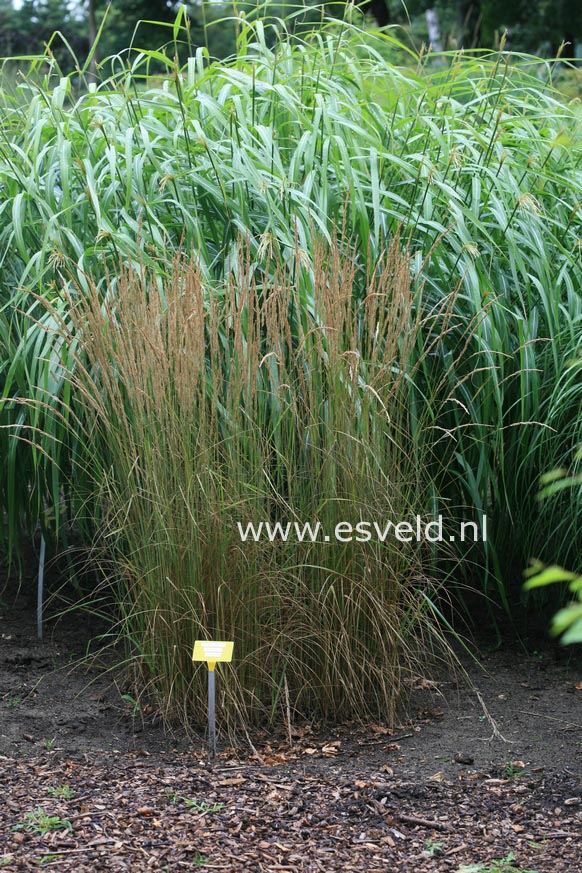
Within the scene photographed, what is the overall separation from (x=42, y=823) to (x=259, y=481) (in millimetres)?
1029

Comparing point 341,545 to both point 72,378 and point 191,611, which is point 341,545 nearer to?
point 191,611

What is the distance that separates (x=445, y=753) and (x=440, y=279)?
1.61 m

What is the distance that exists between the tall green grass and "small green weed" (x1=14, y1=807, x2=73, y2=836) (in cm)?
107

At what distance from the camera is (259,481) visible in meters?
2.60

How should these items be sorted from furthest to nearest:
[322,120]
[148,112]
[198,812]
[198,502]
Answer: [148,112] < [322,120] < [198,502] < [198,812]

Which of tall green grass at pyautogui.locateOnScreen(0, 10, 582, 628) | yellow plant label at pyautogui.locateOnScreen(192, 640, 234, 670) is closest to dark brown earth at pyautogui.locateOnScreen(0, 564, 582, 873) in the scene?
yellow plant label at pyautogui.locateOnScreen(192, 640, 234, 670)

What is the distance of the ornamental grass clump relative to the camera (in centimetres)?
249

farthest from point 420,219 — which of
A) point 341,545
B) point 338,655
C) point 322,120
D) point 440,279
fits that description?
point 338,655

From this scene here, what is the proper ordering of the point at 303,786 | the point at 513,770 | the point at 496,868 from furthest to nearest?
the point at 513,770 < the point at 303,786 < the point at 496,868

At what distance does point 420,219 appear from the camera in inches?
127

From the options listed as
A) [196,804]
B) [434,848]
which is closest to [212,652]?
[196,804]

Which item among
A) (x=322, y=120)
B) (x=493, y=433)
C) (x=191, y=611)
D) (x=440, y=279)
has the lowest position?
(x=191, y=611)

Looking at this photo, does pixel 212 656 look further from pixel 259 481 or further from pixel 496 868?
pixel 496 868

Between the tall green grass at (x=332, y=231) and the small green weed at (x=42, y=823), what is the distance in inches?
42.2
